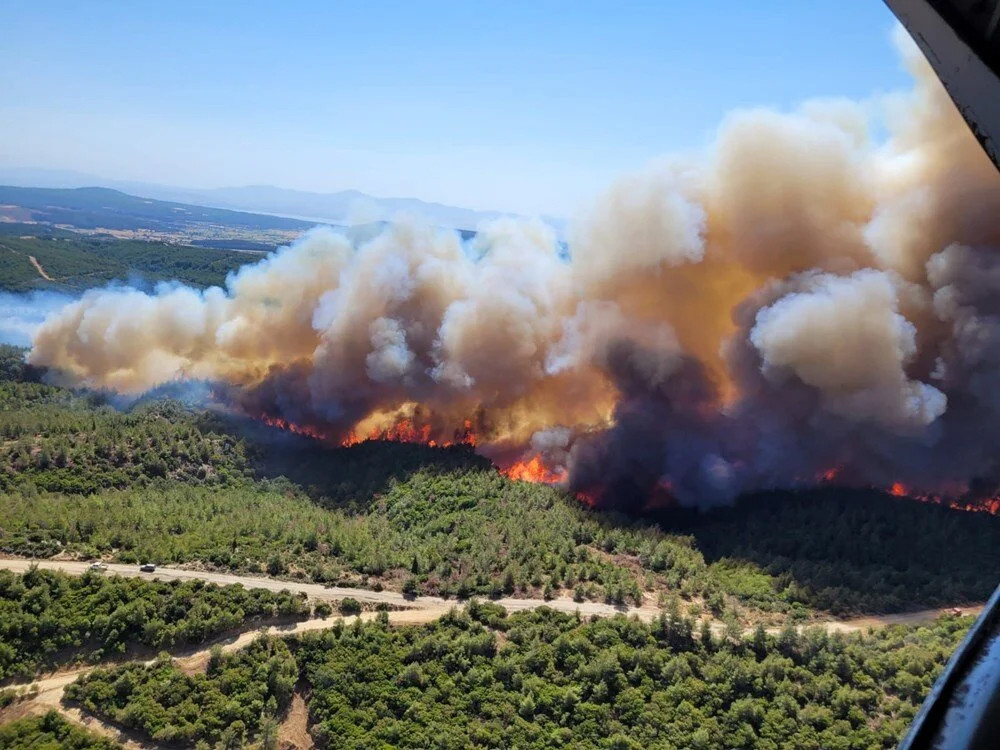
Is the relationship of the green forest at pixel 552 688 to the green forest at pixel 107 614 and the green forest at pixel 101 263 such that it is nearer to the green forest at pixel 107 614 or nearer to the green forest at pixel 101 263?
the green forest at pixel 107 614

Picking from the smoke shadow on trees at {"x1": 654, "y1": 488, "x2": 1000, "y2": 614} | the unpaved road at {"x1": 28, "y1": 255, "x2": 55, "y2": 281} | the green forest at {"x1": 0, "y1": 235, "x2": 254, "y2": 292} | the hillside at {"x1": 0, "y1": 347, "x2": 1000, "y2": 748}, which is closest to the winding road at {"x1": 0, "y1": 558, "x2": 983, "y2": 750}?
the hillside at {"x1": 0, "y1": 347, "x2": 1000, "y2": 748}

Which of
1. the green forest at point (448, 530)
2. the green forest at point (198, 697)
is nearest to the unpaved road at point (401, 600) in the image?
the green forest at point (448, 530)

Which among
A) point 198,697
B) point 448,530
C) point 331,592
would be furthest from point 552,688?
point 448,530

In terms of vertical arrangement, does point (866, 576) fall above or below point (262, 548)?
above

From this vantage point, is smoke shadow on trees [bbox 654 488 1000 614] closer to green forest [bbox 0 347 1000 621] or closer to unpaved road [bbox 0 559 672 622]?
green forest [bbox 0 347 1000 621]

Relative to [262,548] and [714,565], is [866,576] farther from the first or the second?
[262,548]

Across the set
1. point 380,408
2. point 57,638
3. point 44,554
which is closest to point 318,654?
point 57,638
